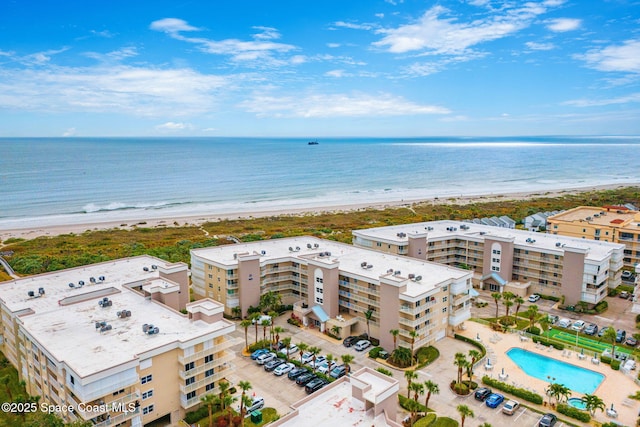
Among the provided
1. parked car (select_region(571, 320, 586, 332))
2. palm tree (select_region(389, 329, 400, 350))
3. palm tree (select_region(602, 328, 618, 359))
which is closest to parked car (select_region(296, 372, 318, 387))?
palm tree (select_region(389, 329, 400, 350))

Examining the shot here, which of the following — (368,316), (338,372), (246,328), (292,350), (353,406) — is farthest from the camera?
(368,316)

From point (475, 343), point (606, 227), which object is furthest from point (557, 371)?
point (606, 227)

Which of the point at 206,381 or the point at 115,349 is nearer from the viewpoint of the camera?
the point at 115,349

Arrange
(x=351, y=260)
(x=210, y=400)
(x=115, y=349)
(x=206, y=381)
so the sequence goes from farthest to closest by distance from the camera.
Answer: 1. (x=351, y=260)
2. (x=206, y=381)
3. (x=210, y=400)
4. (x=115, y=349)

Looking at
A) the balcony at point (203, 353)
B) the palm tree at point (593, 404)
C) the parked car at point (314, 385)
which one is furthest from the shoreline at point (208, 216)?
the palm tree at point (593, 404)

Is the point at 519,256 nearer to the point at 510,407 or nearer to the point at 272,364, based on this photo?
the point at 510,407

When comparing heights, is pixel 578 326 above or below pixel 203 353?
below
